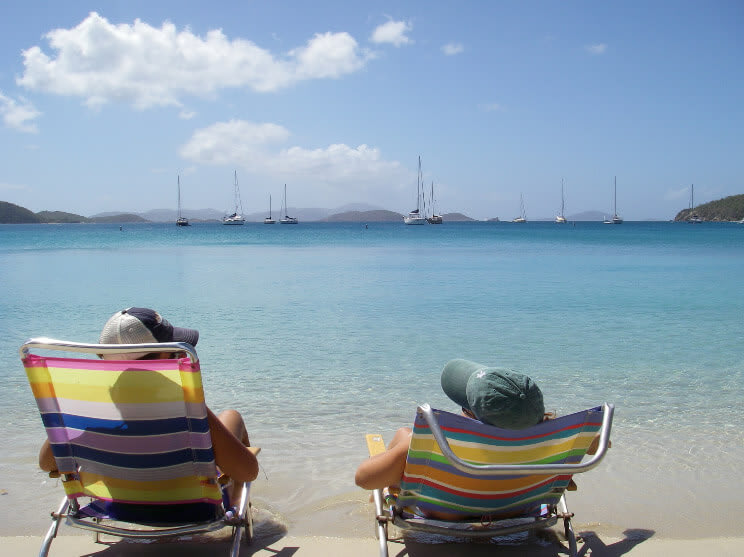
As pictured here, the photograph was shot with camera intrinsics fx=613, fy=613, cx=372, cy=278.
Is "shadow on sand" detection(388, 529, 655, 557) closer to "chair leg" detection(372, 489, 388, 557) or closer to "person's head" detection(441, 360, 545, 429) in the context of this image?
"chair leg" detection(372, 489, 388, 557)

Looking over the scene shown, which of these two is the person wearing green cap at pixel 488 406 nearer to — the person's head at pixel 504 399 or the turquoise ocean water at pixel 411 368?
the person's head at pixel 504 399

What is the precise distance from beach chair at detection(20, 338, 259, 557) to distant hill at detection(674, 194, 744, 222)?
529 feet

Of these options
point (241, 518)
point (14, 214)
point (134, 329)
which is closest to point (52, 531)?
point (241, 518)

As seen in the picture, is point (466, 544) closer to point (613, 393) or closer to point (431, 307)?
point (613, 393)

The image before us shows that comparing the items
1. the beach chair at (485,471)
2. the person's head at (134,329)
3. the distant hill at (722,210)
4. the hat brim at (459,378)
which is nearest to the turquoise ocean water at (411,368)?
the beach chair at (485,471)

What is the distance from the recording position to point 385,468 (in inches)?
104

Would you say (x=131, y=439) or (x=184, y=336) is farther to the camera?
(x=184, y=336)

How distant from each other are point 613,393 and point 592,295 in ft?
29.2

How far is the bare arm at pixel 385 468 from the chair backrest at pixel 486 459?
0.06m

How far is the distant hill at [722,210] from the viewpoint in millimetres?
144000

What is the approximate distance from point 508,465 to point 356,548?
1178 mm

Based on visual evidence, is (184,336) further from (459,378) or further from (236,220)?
(236,220)

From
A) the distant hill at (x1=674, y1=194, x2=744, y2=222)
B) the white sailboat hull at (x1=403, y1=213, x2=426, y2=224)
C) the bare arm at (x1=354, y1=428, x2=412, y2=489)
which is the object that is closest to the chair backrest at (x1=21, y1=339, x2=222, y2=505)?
the bare arm at (x1=354, y1=428, x2=412, y2=489)

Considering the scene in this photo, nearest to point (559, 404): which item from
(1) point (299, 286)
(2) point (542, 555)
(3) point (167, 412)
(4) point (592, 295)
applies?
(2) point (542, 555)
